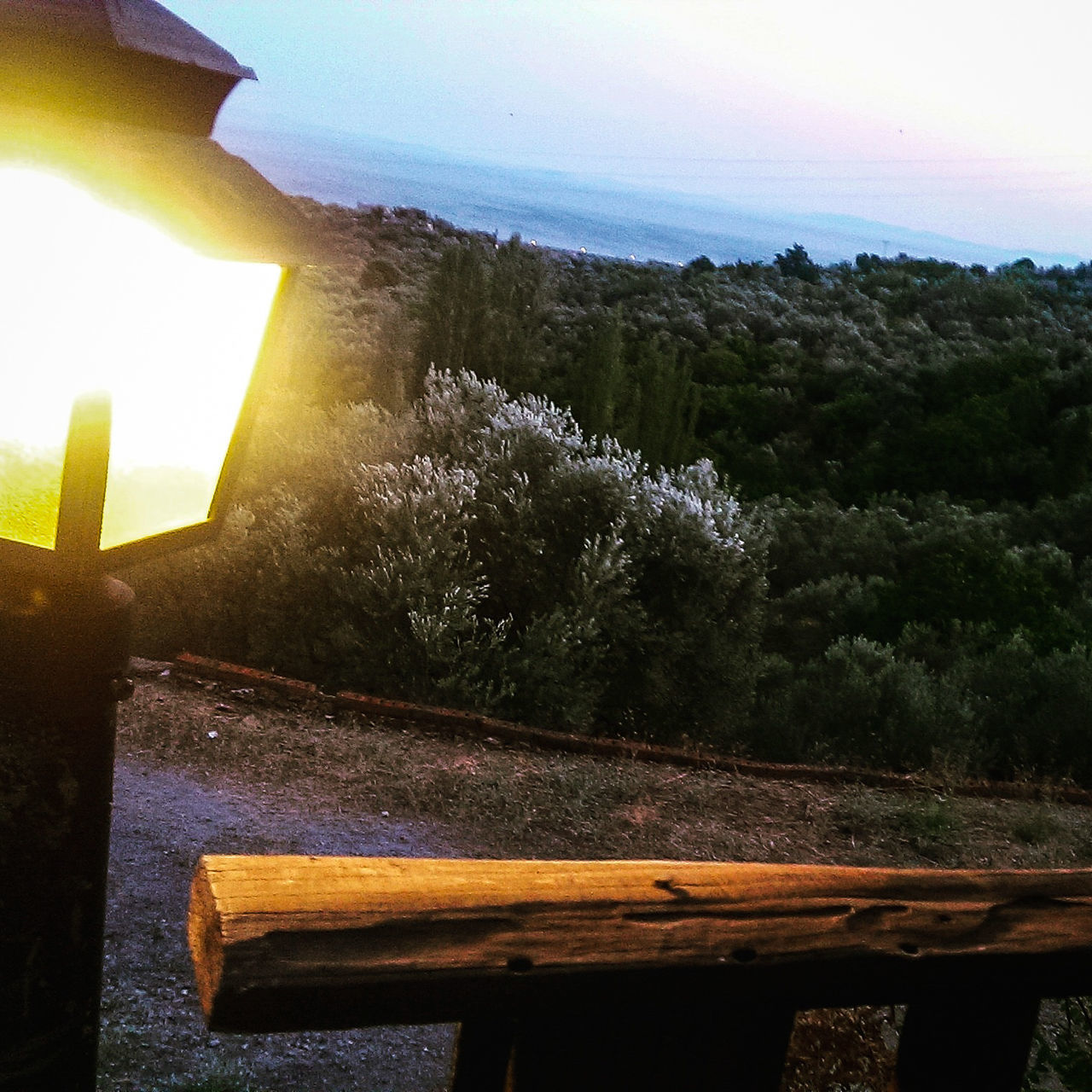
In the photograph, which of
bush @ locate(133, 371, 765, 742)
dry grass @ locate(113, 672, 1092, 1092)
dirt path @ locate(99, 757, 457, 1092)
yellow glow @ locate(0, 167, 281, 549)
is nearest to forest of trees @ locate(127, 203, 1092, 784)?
bush @ locate(133, 371, 765, 742)

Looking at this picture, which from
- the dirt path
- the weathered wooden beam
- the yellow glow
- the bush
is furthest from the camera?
the bush

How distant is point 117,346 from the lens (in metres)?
1.31

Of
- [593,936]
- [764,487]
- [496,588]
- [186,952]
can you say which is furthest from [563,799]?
[764,487]

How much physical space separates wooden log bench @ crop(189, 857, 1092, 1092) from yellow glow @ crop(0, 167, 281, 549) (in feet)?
1.72

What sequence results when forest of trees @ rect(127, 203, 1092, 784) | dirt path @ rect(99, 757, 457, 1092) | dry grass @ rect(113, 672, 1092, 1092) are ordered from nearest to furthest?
dirt path @ rect(99, 757, 457, 1092)
dry grass @ rect(113, 672, 1092, 1092)
forest of trees @ rect(127, 203, 1092, 784)

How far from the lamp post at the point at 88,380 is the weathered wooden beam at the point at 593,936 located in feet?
1.34

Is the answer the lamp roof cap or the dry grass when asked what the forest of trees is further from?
the dry grass

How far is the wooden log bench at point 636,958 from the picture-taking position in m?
1.05

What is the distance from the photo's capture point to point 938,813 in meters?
5.70

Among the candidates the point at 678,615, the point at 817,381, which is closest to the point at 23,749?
the point at 678,615

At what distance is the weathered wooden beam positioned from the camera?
41.2 inches

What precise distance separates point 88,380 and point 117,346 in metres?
0.05

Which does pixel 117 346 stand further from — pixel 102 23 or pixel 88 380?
pixel 102 23

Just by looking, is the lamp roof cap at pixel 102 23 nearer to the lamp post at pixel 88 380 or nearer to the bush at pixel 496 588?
the lamp post at pixel 88 380
